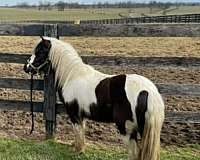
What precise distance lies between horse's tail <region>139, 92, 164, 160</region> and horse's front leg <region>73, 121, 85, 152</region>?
114 cm

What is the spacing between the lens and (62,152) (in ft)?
18.7

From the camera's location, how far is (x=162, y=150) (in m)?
5.84

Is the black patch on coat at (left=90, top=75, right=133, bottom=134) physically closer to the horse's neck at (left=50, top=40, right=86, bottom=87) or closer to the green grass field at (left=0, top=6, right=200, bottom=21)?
the horse's neck at (left=50, top=40, right=86, bottom=87)

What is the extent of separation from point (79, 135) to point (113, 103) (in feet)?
3.20

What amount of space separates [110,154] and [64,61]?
1.43m

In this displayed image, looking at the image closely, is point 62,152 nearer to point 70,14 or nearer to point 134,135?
point 134,135

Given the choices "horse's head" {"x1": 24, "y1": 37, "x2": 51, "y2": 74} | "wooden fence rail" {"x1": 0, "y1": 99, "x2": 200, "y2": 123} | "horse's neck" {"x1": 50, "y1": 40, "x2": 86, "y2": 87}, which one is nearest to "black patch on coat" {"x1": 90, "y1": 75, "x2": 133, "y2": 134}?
"horse's neck" {"x1": 50, "y1": 40, "x2": 86, "y2": 87}

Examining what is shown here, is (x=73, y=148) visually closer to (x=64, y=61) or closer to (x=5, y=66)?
(x=64, y=61)

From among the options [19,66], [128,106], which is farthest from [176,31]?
[19,66]

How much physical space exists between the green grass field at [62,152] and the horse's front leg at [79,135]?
0.10m

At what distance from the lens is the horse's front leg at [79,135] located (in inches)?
220

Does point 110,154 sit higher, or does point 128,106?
point 128,106

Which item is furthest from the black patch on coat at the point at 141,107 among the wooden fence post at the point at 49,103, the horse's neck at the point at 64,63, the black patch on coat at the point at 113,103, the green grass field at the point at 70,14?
the green grass field at the point at 70,14

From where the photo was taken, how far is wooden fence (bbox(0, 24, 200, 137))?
570 cm
